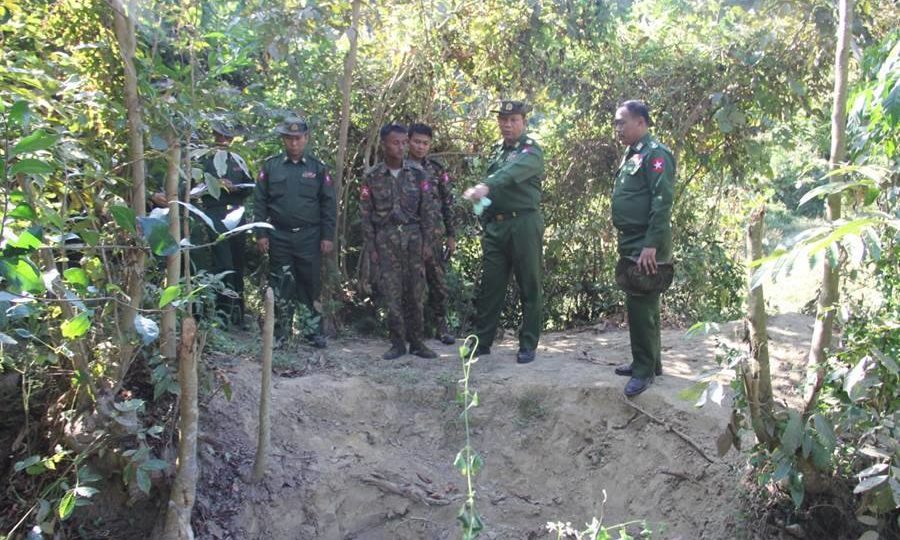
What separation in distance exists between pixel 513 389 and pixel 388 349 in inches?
53.6

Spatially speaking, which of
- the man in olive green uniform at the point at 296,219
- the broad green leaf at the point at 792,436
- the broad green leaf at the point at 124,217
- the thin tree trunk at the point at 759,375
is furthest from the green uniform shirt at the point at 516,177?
the broad green leaf at the point at 124,217

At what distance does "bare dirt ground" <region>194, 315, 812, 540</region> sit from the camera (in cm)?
372

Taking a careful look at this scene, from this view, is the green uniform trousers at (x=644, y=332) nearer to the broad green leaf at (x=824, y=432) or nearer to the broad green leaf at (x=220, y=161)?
the broad green leaf at (x=824, y=432)

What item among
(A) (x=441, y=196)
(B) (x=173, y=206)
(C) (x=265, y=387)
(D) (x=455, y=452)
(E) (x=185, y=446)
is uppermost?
(A) (x=441, y=196)

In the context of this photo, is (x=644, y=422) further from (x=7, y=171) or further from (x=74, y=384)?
(x=7, y=171)

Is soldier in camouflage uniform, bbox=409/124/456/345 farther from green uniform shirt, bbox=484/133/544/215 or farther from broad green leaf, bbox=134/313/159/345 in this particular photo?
broad green leaf, bbox=134/313/159/345

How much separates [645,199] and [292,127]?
263 centimetres

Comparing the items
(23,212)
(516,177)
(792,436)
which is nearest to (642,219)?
(516,177)

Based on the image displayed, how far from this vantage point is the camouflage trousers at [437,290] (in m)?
5.94

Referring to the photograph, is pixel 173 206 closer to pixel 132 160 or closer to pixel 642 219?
pixel 132 160

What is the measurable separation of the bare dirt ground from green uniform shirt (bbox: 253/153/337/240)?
118cm

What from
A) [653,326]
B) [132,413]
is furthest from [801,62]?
[132,413]

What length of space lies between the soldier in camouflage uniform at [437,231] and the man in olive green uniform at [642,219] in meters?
1.64

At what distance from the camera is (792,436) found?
9.87ft
